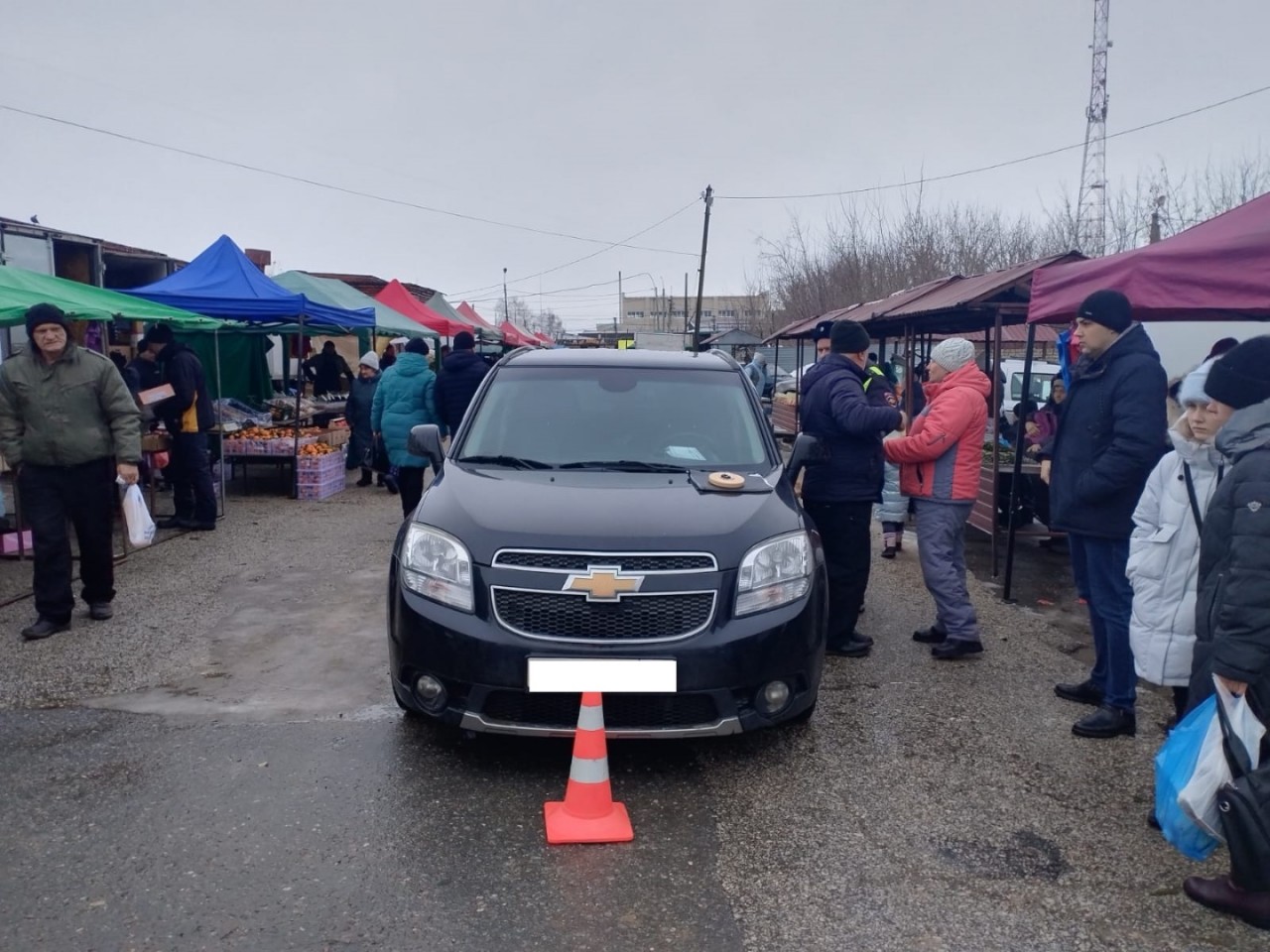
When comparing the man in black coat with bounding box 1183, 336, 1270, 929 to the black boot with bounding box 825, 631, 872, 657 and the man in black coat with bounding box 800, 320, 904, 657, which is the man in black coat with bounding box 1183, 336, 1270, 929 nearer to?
the man in black coat with bounding box 800, 320, 904, 657

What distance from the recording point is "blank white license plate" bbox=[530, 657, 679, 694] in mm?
3777

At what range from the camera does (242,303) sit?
1106 cm

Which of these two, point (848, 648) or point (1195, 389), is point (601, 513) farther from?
point (848, 648)

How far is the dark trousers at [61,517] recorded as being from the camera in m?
5.93

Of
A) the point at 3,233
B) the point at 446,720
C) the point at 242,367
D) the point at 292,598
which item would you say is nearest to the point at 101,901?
the point at 446,720

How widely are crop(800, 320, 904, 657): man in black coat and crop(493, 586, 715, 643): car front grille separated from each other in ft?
6.41

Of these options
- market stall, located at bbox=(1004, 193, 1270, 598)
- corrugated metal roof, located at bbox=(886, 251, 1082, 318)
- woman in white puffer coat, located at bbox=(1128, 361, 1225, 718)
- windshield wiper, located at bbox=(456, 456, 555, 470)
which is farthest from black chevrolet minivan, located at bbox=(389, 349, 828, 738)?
corrugated metal roof, located at bbox=(886, 251, 1082, 318)

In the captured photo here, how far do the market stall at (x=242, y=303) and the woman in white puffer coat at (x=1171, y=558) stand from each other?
9391 mm

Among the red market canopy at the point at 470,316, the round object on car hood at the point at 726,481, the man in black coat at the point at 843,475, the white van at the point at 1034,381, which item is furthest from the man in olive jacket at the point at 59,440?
the red market canopy at the point at 470,316

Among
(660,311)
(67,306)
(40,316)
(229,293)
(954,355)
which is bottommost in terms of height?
(954,355)

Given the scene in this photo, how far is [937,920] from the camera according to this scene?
3133 mm

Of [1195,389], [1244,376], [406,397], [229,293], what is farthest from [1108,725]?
[229,293]

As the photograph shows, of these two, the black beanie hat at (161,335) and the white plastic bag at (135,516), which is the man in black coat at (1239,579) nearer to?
the white plastic bag at (135,516)

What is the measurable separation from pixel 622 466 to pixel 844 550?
5.55ft
